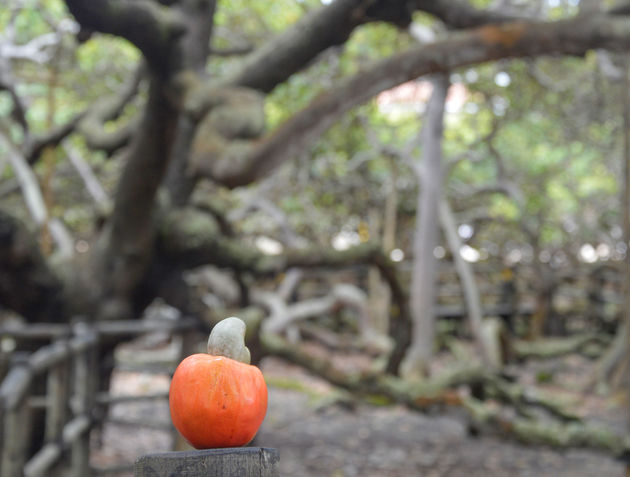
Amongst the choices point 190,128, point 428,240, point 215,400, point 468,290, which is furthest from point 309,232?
point 215,400

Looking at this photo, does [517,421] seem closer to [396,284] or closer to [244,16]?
[396,284]

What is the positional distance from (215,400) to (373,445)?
643 cm

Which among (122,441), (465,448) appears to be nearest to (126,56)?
(122,441)

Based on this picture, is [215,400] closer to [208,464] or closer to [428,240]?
[208,464]

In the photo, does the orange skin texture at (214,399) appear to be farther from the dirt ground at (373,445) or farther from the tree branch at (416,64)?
the dirt ground at (373,445)

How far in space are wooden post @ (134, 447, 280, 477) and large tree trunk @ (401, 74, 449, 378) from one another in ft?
26.6

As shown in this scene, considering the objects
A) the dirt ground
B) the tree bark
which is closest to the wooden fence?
the dirt ground

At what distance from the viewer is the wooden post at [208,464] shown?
926 mm

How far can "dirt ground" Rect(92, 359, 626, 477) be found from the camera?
6164 mm

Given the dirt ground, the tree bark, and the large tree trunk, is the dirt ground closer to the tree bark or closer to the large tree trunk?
the large tree trunk

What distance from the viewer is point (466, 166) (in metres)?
16.5

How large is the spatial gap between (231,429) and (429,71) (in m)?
3.72

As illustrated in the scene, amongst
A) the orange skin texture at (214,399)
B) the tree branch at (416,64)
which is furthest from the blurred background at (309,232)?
the orange skin texture at (214,399)

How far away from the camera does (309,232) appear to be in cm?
1452
